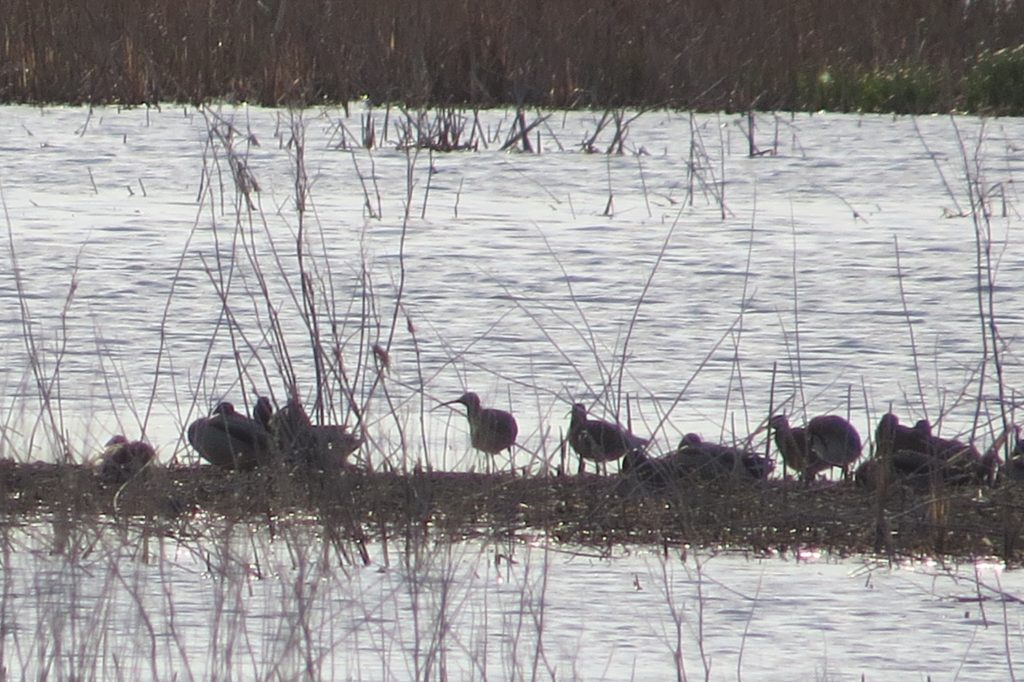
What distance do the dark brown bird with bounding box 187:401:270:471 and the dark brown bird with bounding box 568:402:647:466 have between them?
25.2 inches

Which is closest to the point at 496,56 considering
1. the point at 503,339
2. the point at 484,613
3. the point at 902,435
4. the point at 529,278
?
the point at 529,278

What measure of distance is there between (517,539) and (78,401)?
4.92ft

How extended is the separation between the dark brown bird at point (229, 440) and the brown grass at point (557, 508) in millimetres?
50

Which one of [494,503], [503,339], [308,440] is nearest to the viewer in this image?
[494,503]

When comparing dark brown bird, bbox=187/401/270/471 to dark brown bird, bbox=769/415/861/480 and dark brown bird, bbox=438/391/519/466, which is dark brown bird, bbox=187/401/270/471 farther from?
dark brown bird, bbox=769/415/861/480

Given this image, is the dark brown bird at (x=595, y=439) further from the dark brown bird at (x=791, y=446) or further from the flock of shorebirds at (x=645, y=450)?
the dark brown bird at (x=791, y=446)

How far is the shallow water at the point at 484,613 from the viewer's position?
2510mm

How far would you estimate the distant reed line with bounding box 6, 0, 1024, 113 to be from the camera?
10672mm

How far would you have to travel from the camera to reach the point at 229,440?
3.75 metres

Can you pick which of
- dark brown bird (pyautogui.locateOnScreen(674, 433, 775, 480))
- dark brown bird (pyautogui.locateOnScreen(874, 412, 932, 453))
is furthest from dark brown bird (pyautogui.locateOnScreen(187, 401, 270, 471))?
dark brown bird (pyautogui.locateOnScreen(874, 412, 932, 453))

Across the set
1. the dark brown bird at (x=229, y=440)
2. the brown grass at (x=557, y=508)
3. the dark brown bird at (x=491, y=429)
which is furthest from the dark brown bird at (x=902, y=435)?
the dark brown bird at (x=229, y=440)

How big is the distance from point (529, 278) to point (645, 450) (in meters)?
2.33

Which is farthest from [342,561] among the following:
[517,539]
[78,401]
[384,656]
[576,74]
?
[576,74]

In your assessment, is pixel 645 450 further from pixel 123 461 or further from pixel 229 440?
pixel 123 461
